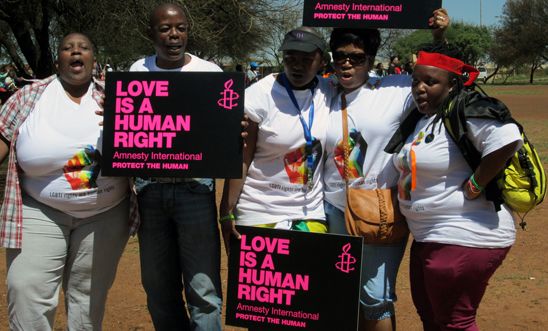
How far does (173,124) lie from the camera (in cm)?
368

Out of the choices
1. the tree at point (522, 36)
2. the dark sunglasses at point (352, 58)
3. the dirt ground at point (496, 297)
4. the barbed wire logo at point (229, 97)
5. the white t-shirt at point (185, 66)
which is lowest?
the dirt ground at point (496, 297)

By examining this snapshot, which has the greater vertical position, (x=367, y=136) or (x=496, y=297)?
(x=367, y=136)

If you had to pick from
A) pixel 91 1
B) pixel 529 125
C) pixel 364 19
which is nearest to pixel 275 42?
pixel 91 1

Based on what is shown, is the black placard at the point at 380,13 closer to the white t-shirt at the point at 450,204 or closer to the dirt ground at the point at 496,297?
the white t-shirt at the point at 450,204

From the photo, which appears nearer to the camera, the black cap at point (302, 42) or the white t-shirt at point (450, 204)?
the white t-shirt at point (450, 204)

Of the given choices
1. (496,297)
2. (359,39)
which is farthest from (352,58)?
(496,297)

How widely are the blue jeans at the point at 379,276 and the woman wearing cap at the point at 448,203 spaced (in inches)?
9.8

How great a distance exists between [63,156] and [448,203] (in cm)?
210

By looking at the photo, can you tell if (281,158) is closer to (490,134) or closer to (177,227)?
(177,227)

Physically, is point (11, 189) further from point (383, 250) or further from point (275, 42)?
point (275, 42)

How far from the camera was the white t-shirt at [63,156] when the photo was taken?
11.6 ft

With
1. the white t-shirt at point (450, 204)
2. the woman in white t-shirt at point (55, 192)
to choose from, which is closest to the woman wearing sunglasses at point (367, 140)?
the white t-shirt at point (450, 204)

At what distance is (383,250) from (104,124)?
1753 millimetres

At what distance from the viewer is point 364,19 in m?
3.80
